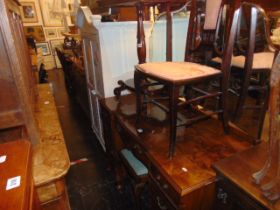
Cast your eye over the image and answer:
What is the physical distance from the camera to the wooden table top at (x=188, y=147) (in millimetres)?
893

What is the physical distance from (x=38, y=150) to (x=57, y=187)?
0.26 meters

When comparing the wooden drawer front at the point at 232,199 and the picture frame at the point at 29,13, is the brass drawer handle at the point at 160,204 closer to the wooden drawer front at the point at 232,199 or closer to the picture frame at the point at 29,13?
the wooden drawer front at the point at 232,199

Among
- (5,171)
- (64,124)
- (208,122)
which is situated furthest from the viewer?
(64,124)

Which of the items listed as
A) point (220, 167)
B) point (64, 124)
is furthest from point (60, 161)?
point (64, 124)

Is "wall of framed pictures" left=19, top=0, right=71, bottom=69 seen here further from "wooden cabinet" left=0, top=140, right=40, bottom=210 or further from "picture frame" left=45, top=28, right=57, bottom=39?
"wooden cabinet" left=0, top=140, right=40, bottom=210

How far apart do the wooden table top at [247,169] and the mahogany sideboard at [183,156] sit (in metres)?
0.11

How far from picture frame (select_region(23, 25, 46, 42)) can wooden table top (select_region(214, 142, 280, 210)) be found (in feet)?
24.5

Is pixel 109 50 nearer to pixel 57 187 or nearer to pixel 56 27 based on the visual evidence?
pixel 57 187

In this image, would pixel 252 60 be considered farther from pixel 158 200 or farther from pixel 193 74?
pixel 158 200

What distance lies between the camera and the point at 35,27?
6.71 meters

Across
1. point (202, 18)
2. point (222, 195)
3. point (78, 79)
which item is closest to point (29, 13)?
point (78, 79)

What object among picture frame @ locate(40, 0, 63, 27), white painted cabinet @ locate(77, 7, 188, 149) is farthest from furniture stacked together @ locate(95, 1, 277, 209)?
picture frame @ locate(40, 0, 63, 27)

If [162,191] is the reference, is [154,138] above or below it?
above

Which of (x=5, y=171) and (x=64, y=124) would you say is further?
(x=64, y=124)
